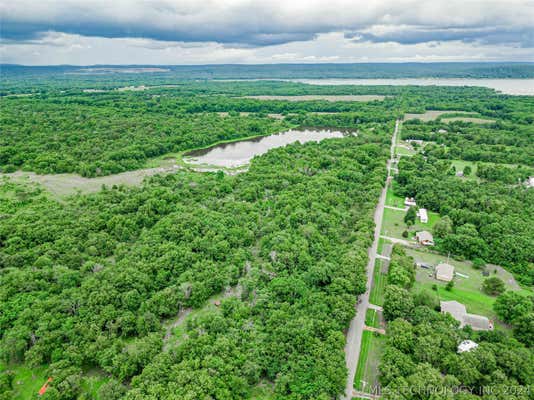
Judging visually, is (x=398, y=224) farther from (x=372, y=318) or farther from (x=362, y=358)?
(x=362, y=358)

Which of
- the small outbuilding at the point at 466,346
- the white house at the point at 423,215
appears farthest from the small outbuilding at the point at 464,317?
the white house at the point at 423,215

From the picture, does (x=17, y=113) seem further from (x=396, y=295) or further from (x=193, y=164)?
(x=396, y=295)

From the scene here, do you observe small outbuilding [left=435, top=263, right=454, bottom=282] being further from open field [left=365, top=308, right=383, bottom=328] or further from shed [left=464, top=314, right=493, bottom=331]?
open field [left=365, top=308, right=383, bottom=328]

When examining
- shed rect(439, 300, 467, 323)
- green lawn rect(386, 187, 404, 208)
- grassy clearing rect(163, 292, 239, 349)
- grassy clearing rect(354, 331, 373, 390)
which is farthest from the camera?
green lawn rect(386, 187, 404, 208)

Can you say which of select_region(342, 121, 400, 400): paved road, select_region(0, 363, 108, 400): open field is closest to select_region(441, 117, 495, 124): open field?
select_region(342, 121, 400, 400): paved road

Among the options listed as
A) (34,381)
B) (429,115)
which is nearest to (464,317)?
(34,381)

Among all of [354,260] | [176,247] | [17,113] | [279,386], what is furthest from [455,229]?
[17,113]
